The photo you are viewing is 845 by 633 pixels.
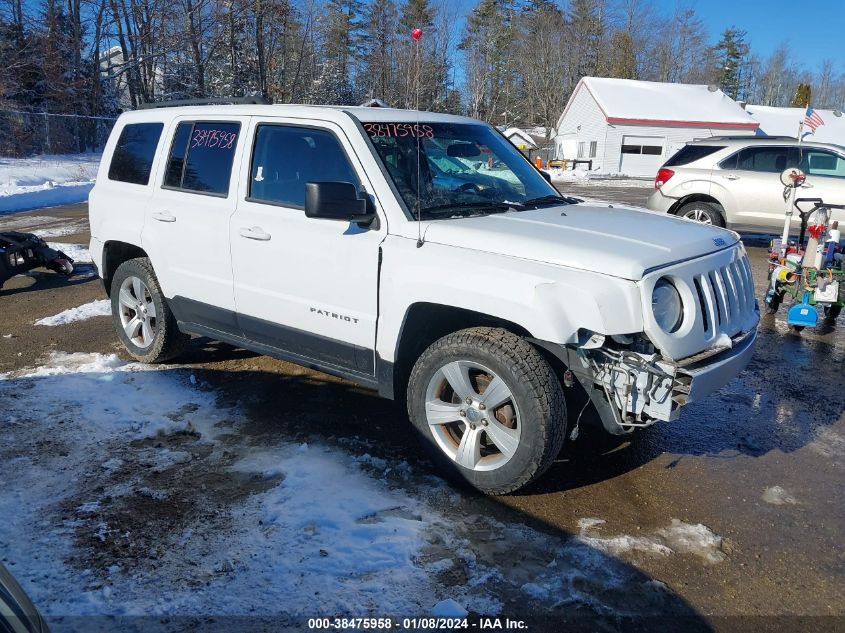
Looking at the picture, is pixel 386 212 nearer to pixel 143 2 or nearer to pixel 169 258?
pixel 169 258

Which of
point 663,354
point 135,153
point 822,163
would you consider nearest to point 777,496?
point 663,354

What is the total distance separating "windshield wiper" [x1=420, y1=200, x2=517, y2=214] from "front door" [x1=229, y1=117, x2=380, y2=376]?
365mm

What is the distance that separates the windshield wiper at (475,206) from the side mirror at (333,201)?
1.38 feet

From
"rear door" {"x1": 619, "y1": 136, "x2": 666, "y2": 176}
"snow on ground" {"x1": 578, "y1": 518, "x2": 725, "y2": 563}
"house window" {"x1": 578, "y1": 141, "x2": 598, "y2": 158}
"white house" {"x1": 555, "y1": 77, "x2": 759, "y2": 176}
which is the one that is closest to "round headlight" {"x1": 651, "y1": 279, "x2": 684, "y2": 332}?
"snow on ground" {"x1": 578, "y1": 518, "x2": 725, "y2": 563}

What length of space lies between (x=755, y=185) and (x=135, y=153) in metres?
9.82

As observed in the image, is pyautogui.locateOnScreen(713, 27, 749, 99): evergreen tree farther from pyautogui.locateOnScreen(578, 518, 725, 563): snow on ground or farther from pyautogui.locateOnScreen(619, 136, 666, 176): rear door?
pyautogui.locateOnScreen(578, 518, 725, 563): snow on ground

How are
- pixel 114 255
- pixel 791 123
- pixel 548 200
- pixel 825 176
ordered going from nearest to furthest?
pixel 548 200
pixel 114 255
pixel 825 176
pixel 791 123

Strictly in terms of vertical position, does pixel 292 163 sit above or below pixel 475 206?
above

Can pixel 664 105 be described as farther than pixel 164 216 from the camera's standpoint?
Yes

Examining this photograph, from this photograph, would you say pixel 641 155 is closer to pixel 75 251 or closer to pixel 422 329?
pixel 75 251

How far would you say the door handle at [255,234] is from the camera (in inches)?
167

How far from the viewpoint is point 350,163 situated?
158 inches

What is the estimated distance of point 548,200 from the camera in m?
4.58

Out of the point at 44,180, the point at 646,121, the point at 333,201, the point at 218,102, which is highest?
the point at 646,121
